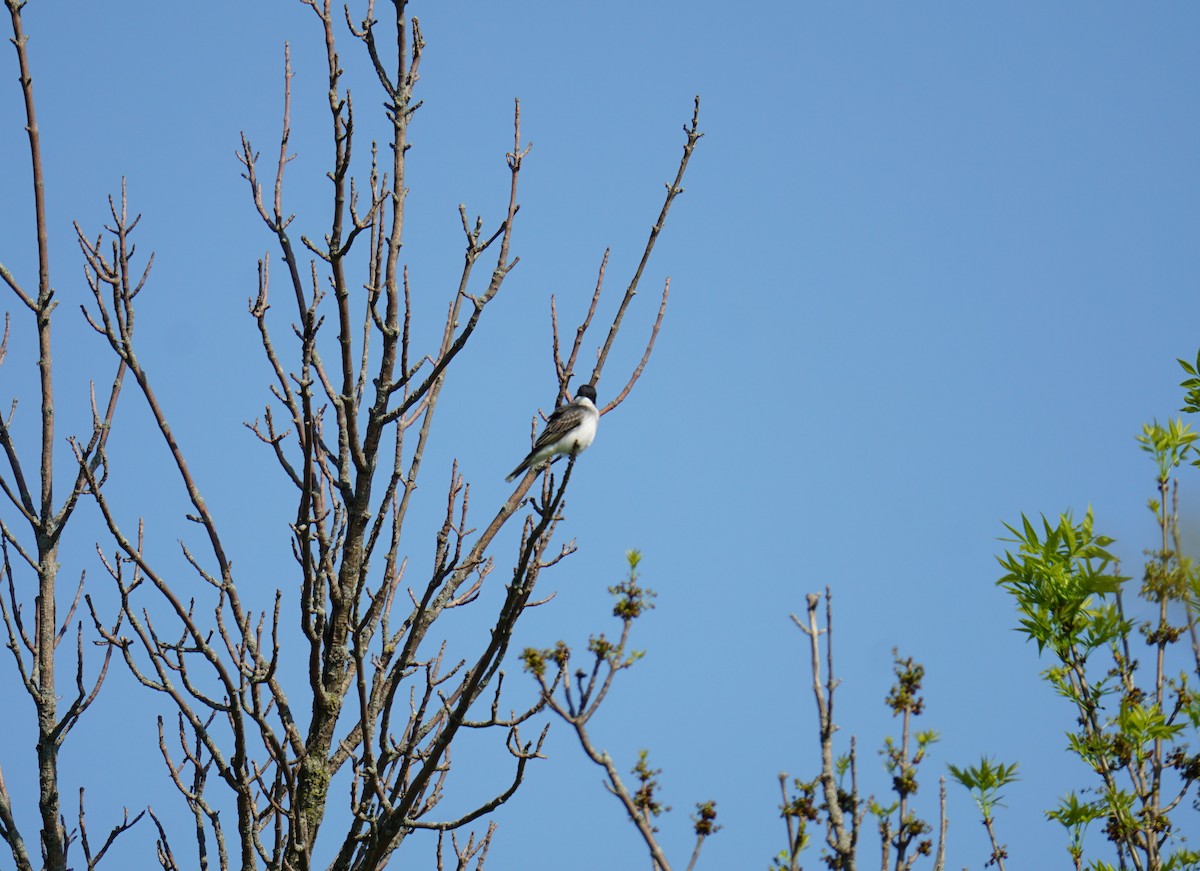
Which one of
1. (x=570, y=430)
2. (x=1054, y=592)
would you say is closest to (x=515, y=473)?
(x=570, y=430)

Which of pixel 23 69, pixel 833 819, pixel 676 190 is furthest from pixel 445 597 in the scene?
pixel 23 69

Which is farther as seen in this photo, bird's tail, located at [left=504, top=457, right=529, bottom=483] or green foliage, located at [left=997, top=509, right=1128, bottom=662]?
bird's tail, located at [left=504, top=457, right=529, bottom=483]

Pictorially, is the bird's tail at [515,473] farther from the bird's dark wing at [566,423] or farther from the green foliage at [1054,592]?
the green foliage at [1054,592]

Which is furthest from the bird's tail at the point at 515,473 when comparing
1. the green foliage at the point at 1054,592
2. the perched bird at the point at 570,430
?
the green foliage at the point at 1054,592

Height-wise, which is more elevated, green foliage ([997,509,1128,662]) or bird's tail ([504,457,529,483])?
bird's tail ([504,457,529,483])

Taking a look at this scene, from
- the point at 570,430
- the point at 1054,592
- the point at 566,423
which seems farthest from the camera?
the point at 570,430

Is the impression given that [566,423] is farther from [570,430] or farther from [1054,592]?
[1054,592]

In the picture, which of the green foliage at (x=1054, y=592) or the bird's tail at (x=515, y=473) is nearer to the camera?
the green foliage at (x=1054, y=592)

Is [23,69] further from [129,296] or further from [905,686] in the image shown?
[905,686]

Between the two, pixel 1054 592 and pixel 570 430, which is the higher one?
pixel 570 430

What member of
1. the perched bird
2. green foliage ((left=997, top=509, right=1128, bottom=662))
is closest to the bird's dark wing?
the perched bird

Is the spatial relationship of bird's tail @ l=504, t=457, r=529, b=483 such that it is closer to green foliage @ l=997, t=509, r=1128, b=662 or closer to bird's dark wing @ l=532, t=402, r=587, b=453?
bird's dark wing @ l=532, t=402, r=587, b=453

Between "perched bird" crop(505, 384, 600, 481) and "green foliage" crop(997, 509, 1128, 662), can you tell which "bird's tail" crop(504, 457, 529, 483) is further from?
"green foliage" crop(997, 509, 1128, 662)

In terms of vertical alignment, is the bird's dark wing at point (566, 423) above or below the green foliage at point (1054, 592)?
above
